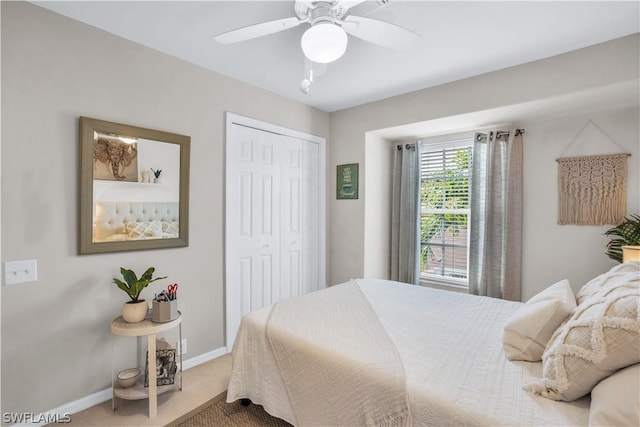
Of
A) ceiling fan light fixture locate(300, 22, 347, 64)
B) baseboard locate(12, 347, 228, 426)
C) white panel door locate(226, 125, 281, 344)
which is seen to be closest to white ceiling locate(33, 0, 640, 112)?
ceiling fan light fixture locate(300, 22, 347, 64)

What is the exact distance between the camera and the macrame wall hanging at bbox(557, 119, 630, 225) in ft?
8.58

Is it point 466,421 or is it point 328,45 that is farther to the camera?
point 328,45

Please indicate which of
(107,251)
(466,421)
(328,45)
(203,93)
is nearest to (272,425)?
(466,421)

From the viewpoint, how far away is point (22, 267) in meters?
1.85

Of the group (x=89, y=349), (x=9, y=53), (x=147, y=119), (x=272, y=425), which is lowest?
(x=272, y=425)

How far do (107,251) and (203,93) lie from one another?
4.84ft

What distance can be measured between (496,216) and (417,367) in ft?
7.74

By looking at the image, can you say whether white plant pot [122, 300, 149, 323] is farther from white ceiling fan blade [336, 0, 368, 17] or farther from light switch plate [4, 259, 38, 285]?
white ceiling fan blade [336, 0, 368, 17]

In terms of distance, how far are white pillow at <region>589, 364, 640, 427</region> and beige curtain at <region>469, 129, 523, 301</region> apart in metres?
2.27

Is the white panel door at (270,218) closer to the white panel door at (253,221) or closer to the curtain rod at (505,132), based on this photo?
the white panel door at (253,221)

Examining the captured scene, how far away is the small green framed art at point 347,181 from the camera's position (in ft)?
12.2

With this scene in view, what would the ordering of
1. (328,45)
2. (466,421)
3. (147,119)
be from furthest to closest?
(147,119) < (328,45) < (466,421)

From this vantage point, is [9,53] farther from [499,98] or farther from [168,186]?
[499,98]

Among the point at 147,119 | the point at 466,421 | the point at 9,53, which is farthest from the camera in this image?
the point at 147,119
